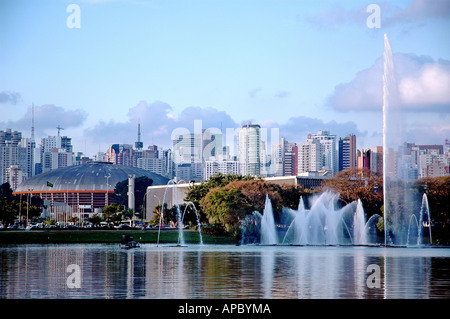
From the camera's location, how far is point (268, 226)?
7925 cm

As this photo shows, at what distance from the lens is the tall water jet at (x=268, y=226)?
76812mm

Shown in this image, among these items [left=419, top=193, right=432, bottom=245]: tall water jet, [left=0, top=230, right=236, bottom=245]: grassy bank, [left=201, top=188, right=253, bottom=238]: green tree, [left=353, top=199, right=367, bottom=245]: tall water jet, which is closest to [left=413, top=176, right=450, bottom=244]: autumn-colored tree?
[left=419, top=193, right=432, bottom=245]: tall water jet

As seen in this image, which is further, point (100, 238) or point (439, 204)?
point (439, 204)

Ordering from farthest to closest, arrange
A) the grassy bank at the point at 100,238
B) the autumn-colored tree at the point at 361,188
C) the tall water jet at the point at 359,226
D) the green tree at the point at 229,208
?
the autumn-colored tree at the point at 361,188 → the green tree at the point at 229,208 → the tall water jet at the point at 359,226 → the grassy bank at the point at 100,238

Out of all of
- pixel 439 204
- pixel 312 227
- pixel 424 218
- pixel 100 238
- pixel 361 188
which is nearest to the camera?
pixel 312 227

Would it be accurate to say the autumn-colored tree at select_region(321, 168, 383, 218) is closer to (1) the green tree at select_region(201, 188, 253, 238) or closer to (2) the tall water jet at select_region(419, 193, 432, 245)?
(2) the tall water jet at select_region(419, 193, 432, 245)

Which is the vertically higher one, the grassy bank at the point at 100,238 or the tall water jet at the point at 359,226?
the tall water jet at the point at 359,226

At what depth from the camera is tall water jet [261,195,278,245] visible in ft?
252

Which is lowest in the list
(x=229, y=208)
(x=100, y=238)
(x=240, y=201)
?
(x=100, y=238)

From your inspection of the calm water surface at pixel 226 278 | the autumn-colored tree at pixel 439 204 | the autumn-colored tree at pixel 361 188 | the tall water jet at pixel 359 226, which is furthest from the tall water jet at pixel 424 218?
the calm water surface at pixel 226 278

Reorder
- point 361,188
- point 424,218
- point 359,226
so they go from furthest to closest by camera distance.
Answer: point 361,188
point 359,226
point 424,218

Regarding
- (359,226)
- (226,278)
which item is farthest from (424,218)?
(226,278)

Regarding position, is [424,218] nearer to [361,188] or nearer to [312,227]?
[361,188]

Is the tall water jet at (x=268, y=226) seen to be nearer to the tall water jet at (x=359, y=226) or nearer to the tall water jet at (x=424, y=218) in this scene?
the tall water jet at (x=359, y=226)
